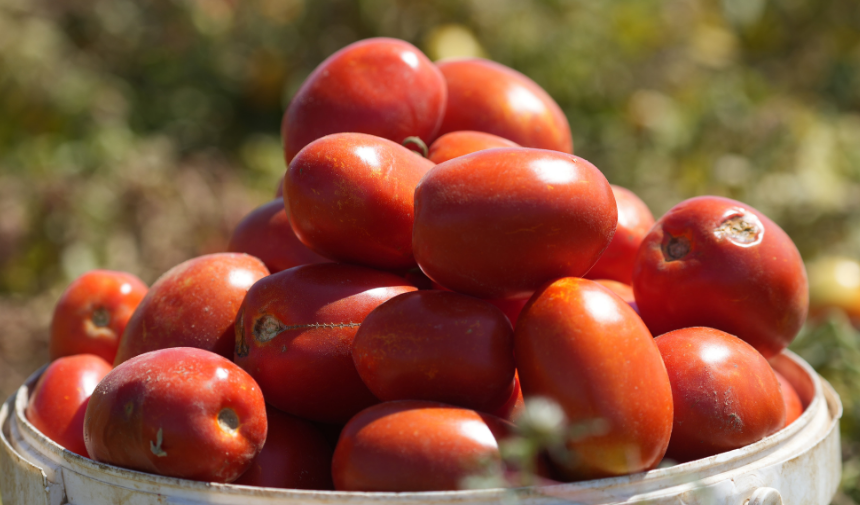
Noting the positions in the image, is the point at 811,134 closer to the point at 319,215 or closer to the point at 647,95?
the point at 647,95

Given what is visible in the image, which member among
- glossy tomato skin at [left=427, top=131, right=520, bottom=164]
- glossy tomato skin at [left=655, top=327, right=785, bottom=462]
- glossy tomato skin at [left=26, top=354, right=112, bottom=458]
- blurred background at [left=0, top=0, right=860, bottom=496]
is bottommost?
blurred background at [left=0, top=0, right=860, bottom=496]

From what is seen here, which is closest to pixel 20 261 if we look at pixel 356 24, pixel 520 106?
pixel 356 24

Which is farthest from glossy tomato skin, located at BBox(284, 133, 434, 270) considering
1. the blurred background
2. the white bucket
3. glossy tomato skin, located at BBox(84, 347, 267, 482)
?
the blurred background

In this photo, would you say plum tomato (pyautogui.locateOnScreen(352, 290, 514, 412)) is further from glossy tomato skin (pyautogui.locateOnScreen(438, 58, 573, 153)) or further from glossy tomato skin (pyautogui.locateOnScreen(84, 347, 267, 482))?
glossy tomato skin (pyautogui.locateOnScreen(438, 58, 573, 153))

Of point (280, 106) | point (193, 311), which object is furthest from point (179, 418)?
point (280, 106)

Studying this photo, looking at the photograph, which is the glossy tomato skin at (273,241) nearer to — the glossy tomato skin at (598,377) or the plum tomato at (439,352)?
the plum tomato at (439,352)

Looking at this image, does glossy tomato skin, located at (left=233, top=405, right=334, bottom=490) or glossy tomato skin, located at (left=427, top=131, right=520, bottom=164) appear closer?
glossy tomato skin, located at (left=233, top=405, right=334, bottom=490)

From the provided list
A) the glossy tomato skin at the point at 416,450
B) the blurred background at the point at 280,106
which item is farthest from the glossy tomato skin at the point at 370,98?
the blurred background at the point at 280,106
